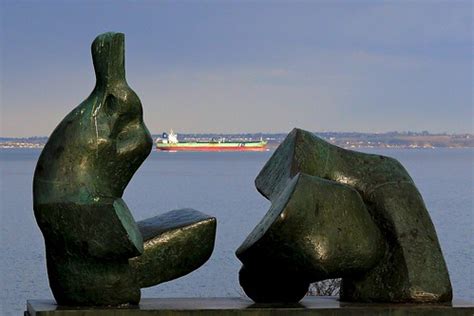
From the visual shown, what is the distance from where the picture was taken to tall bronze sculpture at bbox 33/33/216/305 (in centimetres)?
1032

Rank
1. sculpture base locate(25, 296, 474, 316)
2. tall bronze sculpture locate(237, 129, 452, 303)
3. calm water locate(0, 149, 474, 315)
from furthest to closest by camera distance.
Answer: calm water locate(0, 149, 474, 315)
tall bronze sculpture locate(237, 129, 452, 303)
sculpture base locate(25, 296, 474, 316)

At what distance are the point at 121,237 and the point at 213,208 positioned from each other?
94.3 ft

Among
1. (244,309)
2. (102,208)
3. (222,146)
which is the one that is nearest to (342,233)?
(244,309)

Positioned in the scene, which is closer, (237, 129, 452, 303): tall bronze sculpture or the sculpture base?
the sculpture base

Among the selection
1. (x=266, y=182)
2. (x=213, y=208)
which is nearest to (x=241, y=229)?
(x=213, y=208)

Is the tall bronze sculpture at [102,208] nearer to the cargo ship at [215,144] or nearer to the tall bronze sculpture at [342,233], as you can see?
the tall bronze sculpture at [342,233]

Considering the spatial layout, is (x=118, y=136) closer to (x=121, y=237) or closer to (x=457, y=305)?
(x=121, y=237)

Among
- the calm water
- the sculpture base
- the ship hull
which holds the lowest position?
the ship hull

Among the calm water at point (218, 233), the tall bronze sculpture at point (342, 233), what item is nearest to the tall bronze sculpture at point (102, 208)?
the tall bronze sculpture at point (342, 233)

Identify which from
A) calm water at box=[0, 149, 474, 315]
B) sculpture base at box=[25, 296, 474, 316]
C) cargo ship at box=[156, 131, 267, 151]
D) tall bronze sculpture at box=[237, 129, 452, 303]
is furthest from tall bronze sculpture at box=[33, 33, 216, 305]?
cargo ship at box=[156, 131, 267, 151]

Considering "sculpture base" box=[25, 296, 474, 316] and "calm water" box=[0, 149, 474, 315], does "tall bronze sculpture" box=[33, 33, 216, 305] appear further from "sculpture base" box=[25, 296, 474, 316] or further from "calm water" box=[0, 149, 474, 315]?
"calm water" box=[0, 149, 474, 315]

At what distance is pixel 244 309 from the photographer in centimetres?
1054

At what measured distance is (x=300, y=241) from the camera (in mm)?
10500

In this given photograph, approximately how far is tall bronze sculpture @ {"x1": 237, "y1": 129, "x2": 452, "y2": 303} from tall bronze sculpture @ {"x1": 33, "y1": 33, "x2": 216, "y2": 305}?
2.38ft
